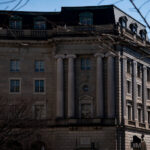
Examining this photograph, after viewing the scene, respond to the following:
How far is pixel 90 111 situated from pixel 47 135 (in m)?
5.65

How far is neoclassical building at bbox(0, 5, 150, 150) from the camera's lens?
5297cm

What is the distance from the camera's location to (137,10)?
10.3 metres

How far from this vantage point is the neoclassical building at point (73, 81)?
5297 centimetres

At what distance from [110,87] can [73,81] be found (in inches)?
170

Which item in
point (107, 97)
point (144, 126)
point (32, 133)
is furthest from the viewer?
point (144, 126)

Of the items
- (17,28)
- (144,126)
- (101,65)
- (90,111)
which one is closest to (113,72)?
(101,65)

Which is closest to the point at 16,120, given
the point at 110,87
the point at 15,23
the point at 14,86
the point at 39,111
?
the point at 39,111

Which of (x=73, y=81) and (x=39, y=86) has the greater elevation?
(x=73, y=81)

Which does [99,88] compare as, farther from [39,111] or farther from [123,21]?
[123,21]

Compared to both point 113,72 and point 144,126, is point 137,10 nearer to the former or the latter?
point 113,72

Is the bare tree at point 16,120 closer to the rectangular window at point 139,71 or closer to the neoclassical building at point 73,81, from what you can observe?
the neoclassical building at point 73,81

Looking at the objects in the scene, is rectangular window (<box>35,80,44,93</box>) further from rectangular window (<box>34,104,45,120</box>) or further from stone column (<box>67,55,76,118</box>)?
stone column (<box>67,55,76,118</box>)

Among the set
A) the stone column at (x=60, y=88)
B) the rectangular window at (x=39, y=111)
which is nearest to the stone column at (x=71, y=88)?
the stone column at (x=60, y=88)

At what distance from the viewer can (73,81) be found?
54062 millimetres
